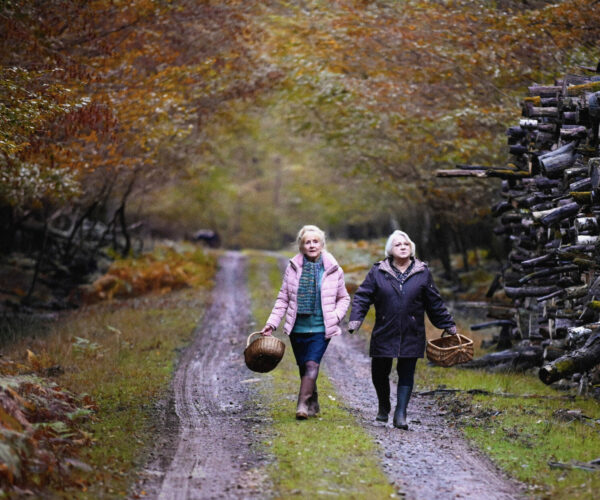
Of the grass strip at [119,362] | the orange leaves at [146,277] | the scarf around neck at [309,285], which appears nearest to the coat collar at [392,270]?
the scarf around neck at [309,285]

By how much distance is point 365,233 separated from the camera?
168 ft

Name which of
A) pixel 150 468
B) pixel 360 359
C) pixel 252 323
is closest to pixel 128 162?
pixel 252 323

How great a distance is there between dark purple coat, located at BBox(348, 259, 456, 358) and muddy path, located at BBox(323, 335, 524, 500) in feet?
3.22

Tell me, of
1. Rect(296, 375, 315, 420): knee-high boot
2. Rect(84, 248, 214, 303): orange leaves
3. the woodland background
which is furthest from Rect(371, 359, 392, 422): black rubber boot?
Rect(84, 248, 214, 303): orange leaves

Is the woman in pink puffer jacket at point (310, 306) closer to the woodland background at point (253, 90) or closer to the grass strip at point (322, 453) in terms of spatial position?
the grass strip at point (322, 453)

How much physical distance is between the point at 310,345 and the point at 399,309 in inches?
45.6

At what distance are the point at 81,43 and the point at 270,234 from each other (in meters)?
46.0

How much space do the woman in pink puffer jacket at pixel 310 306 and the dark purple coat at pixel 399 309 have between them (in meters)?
0.29

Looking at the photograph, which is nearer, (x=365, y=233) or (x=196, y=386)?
(x=196, y=386)

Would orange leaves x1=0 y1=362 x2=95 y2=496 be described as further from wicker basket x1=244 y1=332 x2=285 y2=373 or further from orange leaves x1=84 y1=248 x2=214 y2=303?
orange leaves x1=84 y1=248 x2=214 y2=303

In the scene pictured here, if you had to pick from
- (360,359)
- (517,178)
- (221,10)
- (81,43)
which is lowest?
(360,359)

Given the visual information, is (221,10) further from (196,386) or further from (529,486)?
(529,486)

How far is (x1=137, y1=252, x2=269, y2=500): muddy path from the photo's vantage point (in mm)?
5961

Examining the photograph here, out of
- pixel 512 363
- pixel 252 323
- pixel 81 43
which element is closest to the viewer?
pixel 512 363
